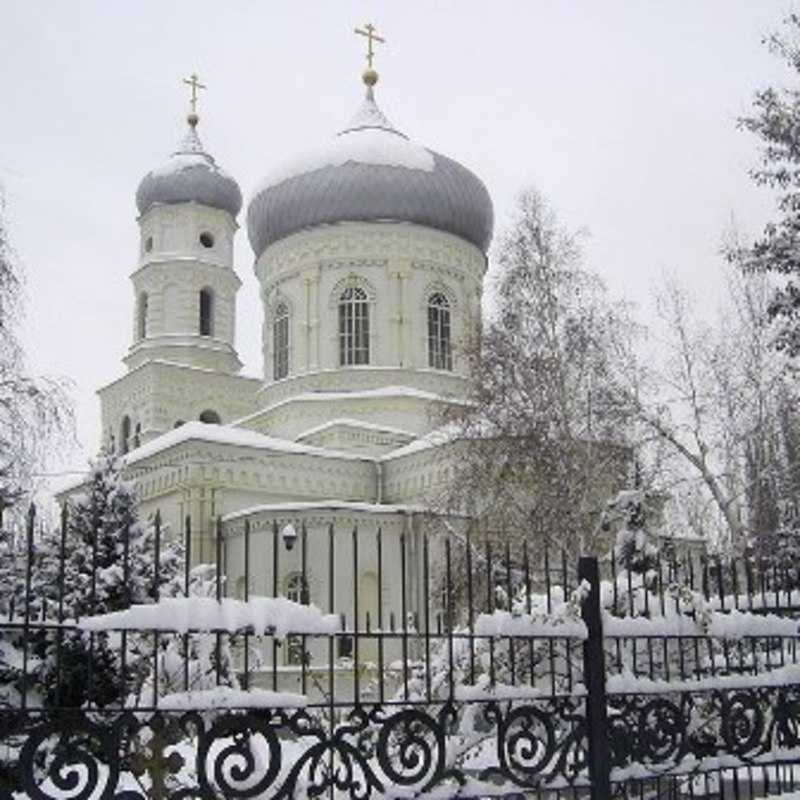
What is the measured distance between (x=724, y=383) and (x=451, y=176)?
13618 millimetres

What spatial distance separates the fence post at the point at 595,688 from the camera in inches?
197

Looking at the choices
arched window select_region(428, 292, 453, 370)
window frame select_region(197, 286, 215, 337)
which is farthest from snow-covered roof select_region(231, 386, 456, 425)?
window frame select_region(197, 286, 215, 337)

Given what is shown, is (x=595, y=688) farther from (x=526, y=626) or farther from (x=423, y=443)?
(x=423, y=443)

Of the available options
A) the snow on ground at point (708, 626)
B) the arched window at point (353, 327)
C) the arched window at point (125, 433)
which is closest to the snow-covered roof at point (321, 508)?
the arched window at point (353, 327)

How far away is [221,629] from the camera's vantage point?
4293 millimetres

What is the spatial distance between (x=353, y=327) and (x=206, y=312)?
7.30 m

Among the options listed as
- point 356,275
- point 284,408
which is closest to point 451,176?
point 356,275

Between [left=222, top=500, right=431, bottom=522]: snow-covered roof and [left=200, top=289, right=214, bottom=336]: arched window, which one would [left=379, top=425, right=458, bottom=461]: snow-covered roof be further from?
[left=200, top=289, right=214, bottom=336]: arched window

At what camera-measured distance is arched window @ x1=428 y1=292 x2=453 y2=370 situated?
97.6 feet

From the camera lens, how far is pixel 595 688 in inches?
201

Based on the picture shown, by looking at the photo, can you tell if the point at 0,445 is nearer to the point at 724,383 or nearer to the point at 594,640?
the point at 594,640

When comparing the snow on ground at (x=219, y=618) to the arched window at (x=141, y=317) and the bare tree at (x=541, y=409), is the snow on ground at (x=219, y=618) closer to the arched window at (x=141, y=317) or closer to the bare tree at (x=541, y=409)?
the bare tree at (x=541, y=409)

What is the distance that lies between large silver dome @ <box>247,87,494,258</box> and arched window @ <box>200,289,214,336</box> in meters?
3.92

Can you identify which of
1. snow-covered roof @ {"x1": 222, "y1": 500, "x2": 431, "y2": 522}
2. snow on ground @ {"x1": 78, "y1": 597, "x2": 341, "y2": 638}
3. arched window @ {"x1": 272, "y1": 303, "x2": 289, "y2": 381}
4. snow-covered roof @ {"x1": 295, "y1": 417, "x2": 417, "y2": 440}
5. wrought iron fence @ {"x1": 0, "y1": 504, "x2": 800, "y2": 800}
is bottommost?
wrought iron fence @ {"x1": 0, "y1": 504, "x2": 800, "y2": 800}
